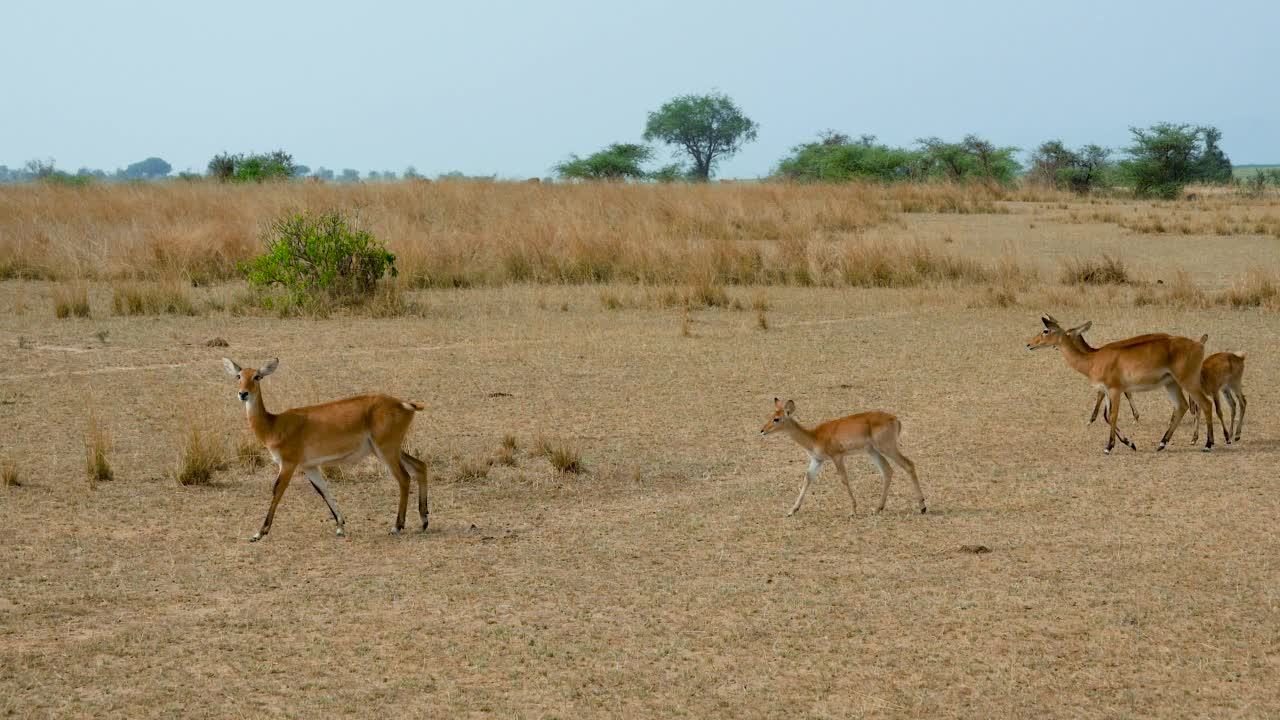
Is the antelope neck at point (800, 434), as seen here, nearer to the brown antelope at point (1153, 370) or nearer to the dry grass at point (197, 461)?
the brown antelope at point (1153, 370)

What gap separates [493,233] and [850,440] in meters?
14.4

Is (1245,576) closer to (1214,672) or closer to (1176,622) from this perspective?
(1176,622)

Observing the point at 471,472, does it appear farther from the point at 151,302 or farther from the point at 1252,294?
the point at 1252,294

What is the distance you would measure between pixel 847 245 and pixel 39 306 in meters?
10.7

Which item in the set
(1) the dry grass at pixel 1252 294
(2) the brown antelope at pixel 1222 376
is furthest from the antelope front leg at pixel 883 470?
(1) the dry grass at pixel 1252 294

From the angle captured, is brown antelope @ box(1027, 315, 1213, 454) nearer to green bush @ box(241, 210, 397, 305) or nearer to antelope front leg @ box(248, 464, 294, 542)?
antelope front leg @ box(248, 464, 294, 542)

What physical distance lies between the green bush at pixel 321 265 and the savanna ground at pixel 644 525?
2.15ft

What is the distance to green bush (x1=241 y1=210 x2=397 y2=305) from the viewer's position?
17.2 metres

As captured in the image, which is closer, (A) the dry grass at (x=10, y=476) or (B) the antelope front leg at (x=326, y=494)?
(B) the antelope front leg at (x=326, y=494)

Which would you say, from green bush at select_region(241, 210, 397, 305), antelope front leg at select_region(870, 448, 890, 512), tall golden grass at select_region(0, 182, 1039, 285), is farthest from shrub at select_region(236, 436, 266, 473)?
tall golden grass at select_region(0, 182, 1039, 285)

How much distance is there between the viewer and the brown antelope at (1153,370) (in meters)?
10.1

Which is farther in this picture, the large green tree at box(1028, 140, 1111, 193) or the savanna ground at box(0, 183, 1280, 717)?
the large green tree at box(1028, 140, 1111, 193)

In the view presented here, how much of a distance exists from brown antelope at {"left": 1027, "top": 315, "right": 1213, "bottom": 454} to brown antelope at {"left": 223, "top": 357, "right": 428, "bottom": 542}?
196 inches

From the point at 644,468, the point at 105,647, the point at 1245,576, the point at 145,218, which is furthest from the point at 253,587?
the point at 145,218
